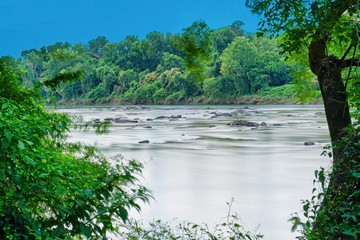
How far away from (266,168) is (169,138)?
33.8 feet

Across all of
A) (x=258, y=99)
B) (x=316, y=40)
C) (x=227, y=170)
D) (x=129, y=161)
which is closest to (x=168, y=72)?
(x=258, y=99)

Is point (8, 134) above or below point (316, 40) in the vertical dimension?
below

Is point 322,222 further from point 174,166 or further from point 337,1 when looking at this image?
point 174,166

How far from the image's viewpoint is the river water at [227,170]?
11156 mm

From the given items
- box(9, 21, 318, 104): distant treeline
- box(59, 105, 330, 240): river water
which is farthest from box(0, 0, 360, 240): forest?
box(9, 21, 318, 104): distant treeline

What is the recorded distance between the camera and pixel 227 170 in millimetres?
16875

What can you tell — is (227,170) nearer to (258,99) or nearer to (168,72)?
(258,99)

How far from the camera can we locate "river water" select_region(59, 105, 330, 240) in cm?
1116

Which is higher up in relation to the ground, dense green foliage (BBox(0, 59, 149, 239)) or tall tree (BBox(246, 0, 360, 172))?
tall tree (BBox(246, 0, 360, 172))

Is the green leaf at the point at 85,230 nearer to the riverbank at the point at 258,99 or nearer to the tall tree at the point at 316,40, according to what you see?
the tall tree at the point at 316,40

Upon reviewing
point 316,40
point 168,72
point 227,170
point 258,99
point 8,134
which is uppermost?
point 168,72

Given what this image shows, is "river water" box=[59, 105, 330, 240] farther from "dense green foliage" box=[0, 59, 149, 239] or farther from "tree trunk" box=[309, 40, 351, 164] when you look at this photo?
"dense green foliage" box=[0, 59, 149, 239]

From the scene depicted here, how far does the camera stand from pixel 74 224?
104 inches

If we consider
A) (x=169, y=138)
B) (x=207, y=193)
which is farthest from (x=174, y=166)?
(x=169, y=138)
